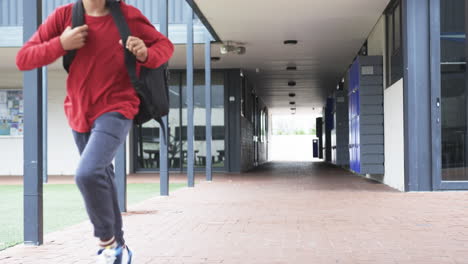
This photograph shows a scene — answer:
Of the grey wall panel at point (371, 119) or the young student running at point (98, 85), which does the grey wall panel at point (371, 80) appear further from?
the young student running at point (98, 85)

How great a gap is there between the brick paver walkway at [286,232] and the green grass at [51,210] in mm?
401

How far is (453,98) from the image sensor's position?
28.8 ft

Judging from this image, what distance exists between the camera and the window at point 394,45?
31.1ft

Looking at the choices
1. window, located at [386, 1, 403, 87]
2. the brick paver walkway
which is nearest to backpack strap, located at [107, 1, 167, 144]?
the brick paver walkway

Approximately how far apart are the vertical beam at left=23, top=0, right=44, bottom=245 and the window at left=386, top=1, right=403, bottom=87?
6.19m

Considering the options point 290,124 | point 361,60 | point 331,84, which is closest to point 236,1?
point 361,60

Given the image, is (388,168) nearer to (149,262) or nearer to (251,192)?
(251,192)

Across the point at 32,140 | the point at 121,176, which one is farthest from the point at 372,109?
the point at 32,140

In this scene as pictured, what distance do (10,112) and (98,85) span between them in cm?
1640

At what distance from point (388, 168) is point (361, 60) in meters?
2.04

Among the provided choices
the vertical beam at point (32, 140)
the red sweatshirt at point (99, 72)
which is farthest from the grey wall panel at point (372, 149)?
the red sweatshirt at point (99, 72)

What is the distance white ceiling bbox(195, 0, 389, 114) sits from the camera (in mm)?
10406

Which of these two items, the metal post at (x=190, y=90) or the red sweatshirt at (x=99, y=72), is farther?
the metal post at (x=190, y=90)

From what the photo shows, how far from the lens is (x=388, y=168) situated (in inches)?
419
